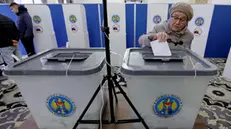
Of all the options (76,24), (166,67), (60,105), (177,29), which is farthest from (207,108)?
(76,24)

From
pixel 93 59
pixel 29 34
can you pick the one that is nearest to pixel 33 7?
pixel 29 34

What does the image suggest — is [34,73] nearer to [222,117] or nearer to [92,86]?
[92,86]

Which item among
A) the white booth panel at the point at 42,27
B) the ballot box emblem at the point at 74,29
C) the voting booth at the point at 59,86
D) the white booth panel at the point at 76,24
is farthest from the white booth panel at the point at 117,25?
the voting booth at the point at 59,86

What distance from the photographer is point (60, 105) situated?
719 mm

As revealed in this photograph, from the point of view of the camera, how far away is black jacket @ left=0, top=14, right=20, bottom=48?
1975mm

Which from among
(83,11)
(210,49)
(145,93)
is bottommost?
(210,49)

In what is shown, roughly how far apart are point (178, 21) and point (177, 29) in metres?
0.07

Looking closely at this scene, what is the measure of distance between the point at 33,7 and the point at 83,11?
0.99 m

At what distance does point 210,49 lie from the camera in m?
3.13

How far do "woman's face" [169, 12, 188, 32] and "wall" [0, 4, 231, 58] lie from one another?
71.5 inches

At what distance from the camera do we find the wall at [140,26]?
9.15ft

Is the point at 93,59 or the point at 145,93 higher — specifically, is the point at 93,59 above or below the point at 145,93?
above

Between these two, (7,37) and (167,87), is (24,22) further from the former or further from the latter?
(167,87)

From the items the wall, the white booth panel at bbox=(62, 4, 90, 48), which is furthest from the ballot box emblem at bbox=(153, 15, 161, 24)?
the white booth panel at bbox=(62, 4, 90, 48)
